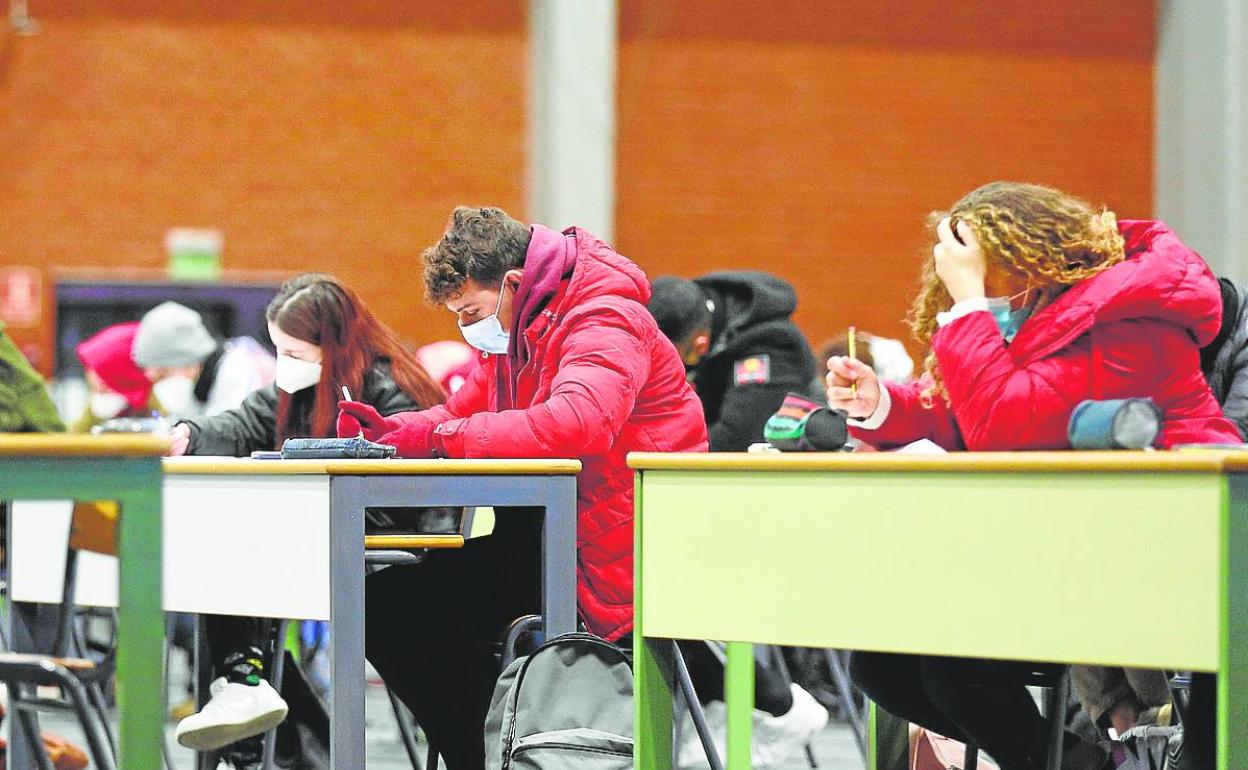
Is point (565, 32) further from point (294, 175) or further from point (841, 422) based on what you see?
point (841, 422)

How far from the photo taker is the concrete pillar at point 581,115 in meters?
7.90

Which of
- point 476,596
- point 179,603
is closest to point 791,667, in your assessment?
point 476,596

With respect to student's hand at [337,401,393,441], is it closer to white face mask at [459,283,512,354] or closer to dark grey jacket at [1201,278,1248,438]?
white face mask at [459,283,512,354]

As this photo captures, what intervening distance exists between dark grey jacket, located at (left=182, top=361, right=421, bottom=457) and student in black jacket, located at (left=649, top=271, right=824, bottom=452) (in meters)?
1.00

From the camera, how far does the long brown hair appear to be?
11.2 feet

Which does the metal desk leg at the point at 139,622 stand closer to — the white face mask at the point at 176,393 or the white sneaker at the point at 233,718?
the white sneaker at the point at 233,718

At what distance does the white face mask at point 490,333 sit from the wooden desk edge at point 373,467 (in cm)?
40

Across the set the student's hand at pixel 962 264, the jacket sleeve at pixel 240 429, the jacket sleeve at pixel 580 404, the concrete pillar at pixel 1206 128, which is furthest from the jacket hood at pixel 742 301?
the concrete pillar at pixel 1206 128

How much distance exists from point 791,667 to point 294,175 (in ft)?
14.4

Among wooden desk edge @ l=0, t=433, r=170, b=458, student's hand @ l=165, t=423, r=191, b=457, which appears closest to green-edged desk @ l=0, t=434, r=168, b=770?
wooden desk edge @ l=0, t=433, r=170, b=458

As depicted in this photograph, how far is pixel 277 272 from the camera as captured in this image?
26.7 feet

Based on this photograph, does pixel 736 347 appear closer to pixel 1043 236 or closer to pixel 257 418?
pixel 257 418

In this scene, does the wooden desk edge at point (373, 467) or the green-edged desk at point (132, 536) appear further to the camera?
the wooden desk edge at point (373, 467)

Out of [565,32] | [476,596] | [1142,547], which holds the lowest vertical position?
[476,596]
